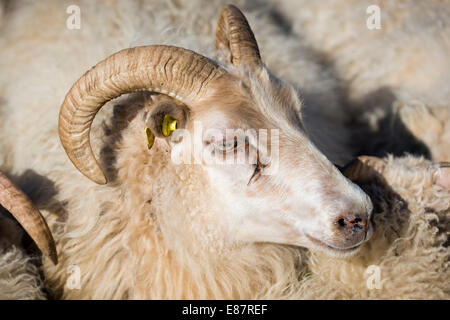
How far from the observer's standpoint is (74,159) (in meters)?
3.00

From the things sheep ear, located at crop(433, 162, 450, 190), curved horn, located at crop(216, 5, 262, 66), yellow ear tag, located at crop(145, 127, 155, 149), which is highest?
curved horn, located at crop(216, 5, 262, 66)

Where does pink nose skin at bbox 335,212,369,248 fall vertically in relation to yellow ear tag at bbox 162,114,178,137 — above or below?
below

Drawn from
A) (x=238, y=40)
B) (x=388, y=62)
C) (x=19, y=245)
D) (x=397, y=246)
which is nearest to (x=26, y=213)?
(x=19, y=245)

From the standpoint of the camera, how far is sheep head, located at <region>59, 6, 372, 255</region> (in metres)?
2.78

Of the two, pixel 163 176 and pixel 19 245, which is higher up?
pixel 163 176

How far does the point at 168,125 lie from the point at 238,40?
76 centimetres

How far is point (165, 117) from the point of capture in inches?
116

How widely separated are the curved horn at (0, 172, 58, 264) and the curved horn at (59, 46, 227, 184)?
43cm

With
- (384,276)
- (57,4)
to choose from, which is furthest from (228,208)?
(57,4)

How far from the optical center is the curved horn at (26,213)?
3076 mm

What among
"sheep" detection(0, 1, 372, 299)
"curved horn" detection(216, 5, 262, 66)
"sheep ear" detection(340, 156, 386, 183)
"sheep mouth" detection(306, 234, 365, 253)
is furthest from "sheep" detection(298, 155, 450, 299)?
"curved horn" detection(216, 5, 262, 66)

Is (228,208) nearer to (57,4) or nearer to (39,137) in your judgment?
(39,137)

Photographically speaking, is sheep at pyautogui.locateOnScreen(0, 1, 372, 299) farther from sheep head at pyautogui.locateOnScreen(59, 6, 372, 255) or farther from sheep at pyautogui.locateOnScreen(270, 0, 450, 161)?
sheep at pyautogui.locateOnScreen(270, 0, 450, 161)

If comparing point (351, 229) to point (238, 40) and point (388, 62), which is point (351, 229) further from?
point (388, 62)
